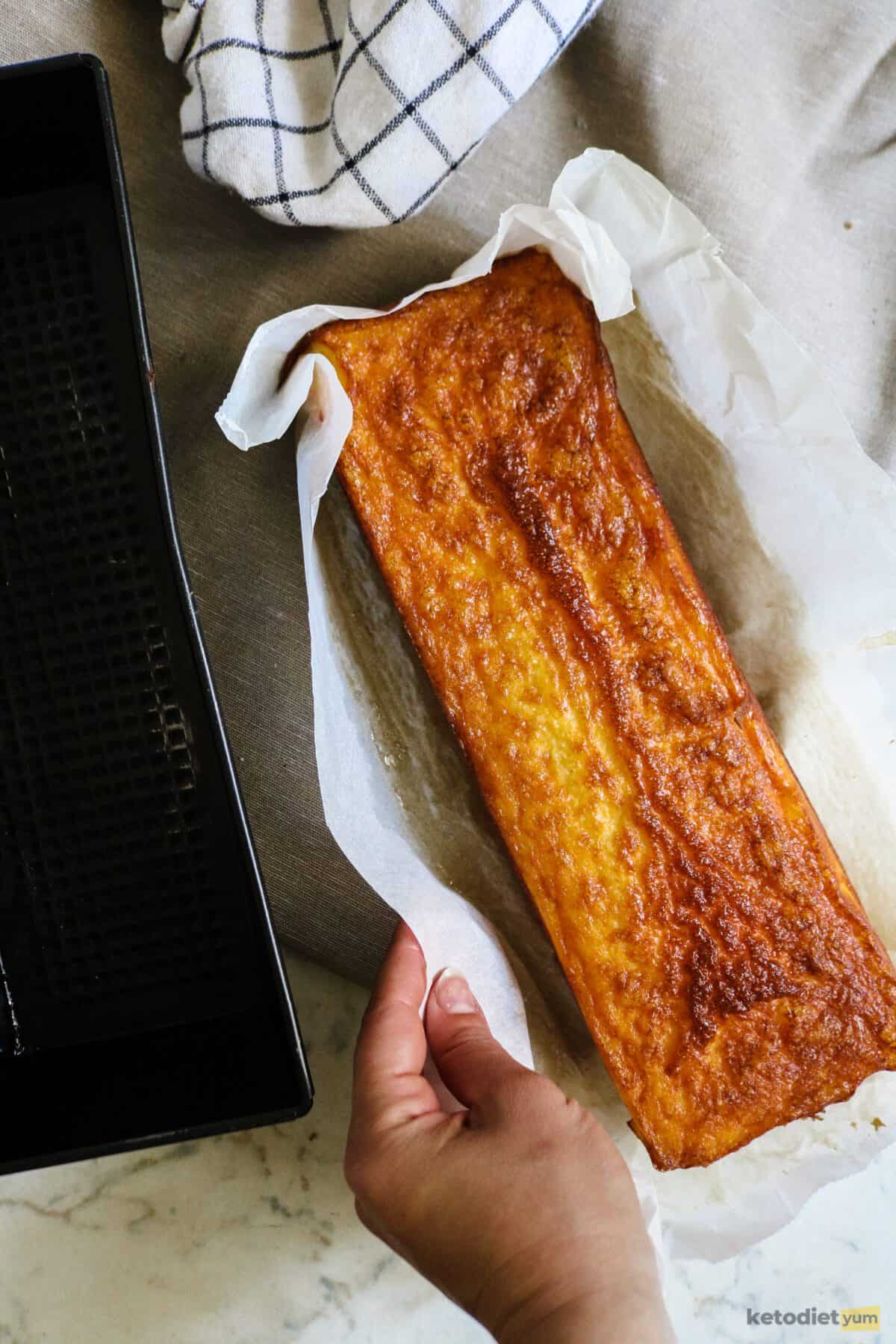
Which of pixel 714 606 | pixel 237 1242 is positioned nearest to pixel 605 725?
pixel 714 606

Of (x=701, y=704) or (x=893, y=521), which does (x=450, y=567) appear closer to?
(x=701, y=704)

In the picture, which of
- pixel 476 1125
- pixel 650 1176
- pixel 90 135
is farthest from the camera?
pixel 650 1176

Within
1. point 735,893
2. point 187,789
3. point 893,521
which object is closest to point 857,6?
point 893,521

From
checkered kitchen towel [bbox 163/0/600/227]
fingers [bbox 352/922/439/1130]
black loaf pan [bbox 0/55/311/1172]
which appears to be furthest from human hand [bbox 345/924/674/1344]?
checkered kitchen towel [bbox 163/0/600/227]

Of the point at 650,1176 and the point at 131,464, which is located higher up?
the point at 131,464

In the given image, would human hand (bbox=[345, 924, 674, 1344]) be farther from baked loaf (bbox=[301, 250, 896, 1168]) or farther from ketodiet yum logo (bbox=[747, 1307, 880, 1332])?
ketodiet yum logo (bbox=[747, 1307, 880, 1332])

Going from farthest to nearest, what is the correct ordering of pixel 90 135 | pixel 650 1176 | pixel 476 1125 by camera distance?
pixel 650 1176
pixel 90 135
pixel 476 1125
